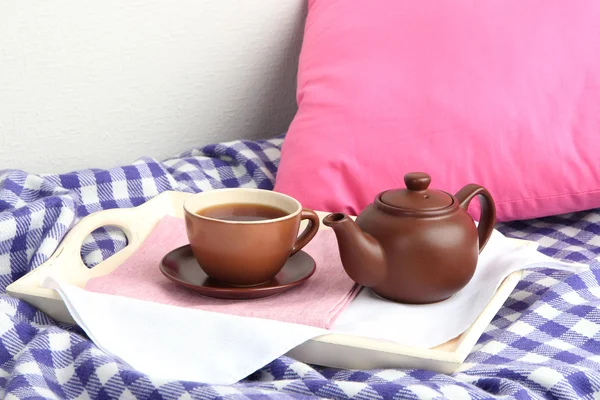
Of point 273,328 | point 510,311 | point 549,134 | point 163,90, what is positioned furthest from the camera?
point 163,90

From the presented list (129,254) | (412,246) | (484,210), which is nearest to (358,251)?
(412,246)

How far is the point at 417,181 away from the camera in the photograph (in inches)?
28.5

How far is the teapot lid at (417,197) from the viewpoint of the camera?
2.35ft

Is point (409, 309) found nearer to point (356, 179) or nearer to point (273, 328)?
point (273, 328)

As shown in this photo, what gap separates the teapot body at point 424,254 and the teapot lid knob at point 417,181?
0.03m

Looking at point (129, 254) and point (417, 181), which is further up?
point (417, 181)

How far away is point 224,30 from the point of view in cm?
131

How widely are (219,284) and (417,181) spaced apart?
20cm

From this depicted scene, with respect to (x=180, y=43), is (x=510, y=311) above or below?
below

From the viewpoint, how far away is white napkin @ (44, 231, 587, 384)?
0.64m

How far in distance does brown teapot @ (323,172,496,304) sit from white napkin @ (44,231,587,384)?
19 millimetres

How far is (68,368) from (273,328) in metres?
0.17

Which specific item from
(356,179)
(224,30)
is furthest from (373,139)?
(224,30)

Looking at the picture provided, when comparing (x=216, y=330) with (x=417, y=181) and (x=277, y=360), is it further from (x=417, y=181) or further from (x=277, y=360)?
(x=417, y=181)
